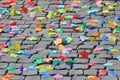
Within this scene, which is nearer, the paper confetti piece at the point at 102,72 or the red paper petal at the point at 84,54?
the paper confetti piece at the point at 102,72

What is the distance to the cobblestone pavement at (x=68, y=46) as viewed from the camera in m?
5.68

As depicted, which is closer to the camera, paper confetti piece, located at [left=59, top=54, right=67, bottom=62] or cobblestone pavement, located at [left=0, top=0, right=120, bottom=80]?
cobblestone pavement, located at [left=0, top=0, right=120, bottom=80]

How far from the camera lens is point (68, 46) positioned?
21.0 feet

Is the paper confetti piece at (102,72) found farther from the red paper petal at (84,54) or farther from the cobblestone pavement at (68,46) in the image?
the red paper petal at (84,54)

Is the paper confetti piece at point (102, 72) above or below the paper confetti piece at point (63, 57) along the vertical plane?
below

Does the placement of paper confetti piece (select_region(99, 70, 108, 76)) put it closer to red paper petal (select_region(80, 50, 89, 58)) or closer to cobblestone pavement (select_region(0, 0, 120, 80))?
cobblestone pavement (select_region(0, 0, 120, 80))

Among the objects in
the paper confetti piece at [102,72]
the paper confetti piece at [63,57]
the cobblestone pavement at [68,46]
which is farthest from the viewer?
the paper confetti piece at [63,57]

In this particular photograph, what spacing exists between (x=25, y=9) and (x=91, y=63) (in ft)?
8.76

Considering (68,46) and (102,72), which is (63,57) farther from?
(102,72)

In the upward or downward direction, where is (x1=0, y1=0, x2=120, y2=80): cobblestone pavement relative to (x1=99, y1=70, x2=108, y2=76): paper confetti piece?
upward

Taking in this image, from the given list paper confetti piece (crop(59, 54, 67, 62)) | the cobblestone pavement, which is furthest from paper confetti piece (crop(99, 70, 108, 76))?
paper confetti piece (crop(59, 54, 67, 62))

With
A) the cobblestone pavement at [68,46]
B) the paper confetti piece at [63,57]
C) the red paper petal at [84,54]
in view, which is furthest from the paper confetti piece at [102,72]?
the paper confetti piece at [63,57]

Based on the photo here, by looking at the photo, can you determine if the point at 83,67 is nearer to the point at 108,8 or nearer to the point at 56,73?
the point at 56,73

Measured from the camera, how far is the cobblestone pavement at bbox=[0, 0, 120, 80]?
5.68 meters
